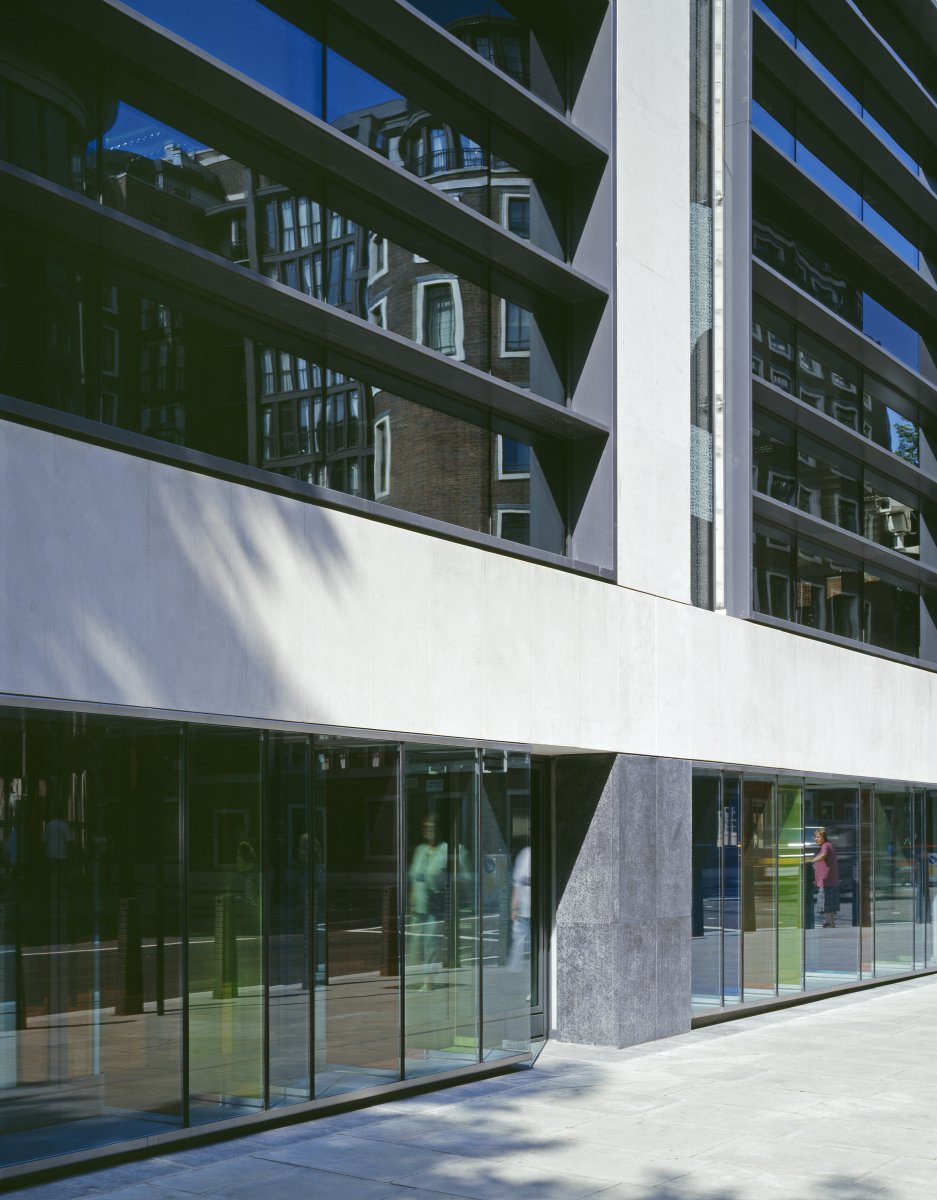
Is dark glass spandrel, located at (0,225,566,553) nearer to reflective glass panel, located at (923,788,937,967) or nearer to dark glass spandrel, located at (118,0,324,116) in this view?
dark glass spandrel, located at (118,0,324,116)

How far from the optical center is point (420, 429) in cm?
1243

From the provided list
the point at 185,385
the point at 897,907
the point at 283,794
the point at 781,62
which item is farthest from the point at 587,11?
the point at 897,907

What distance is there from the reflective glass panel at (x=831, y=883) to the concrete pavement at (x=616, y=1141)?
4904mm

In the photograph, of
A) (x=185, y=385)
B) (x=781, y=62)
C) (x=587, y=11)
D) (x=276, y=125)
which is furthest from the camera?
(x=781, y=62)

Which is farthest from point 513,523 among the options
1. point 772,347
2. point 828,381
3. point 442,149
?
point 828,381

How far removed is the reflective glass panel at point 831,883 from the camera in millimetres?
18672

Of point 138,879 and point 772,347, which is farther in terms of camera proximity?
point 772,347

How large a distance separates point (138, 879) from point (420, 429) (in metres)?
4.86

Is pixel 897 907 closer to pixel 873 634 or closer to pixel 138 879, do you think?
pixel 873 634

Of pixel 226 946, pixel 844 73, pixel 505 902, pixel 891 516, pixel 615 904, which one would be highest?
pixel 844 73

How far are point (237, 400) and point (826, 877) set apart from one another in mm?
11968

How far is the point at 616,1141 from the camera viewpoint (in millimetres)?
9945

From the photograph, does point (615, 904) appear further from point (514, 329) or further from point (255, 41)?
point (255, 41)

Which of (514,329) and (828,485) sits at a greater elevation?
(514,329)
